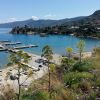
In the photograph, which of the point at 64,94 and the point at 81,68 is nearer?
the point at 64,94

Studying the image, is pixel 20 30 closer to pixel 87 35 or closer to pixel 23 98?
pixel 87 35

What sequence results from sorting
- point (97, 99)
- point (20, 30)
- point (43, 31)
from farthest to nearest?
point (20, 30) < point (43, 31) < point (97, 99)

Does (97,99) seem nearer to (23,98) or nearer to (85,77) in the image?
(23,98)

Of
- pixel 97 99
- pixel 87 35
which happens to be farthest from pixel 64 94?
pixel 87 35

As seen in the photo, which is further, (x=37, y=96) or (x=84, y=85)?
(x=84, y=85)

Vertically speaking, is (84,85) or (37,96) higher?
(37,96)

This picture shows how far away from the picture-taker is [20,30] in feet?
524

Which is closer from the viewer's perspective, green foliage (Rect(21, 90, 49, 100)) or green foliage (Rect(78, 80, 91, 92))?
green foliage (Rect(21, 90, 49, 100))

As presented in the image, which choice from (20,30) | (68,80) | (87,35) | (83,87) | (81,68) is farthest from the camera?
(20,30)

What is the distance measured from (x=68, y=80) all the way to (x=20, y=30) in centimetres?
14871

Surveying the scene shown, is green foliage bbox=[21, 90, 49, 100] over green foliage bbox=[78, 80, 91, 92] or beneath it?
over

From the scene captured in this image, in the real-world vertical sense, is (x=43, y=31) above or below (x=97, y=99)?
below

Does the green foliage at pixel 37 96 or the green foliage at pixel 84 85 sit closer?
the green foliage at pixel 37 96

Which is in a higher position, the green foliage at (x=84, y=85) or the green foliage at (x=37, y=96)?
the green foliage at (x=37, y=96)
